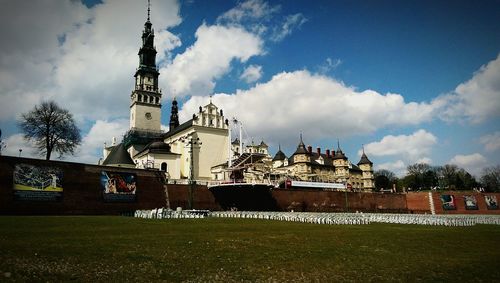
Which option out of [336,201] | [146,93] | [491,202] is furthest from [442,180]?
[146,93]

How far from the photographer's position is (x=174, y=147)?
2638 inches

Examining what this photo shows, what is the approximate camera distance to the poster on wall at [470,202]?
71875mm

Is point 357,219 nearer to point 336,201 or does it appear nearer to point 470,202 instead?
point 336,201

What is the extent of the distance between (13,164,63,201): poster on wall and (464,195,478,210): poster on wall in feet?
247

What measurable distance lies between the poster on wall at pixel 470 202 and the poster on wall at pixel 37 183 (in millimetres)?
75209

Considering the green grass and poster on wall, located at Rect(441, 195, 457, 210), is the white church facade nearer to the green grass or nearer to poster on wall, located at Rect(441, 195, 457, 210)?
the green grass

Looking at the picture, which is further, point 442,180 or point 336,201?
point 442,180

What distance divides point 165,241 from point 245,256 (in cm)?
457

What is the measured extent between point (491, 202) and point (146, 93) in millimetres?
81389

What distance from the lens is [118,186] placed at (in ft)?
125

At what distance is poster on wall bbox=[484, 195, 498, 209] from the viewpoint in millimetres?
74331

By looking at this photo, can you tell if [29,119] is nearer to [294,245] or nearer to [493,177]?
[294,245]

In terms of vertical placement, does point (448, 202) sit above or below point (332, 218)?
above

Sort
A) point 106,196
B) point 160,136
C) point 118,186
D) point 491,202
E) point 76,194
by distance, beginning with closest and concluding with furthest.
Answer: point 76,194
point 106,196
point 118,186
point 491,202
point 160,136
